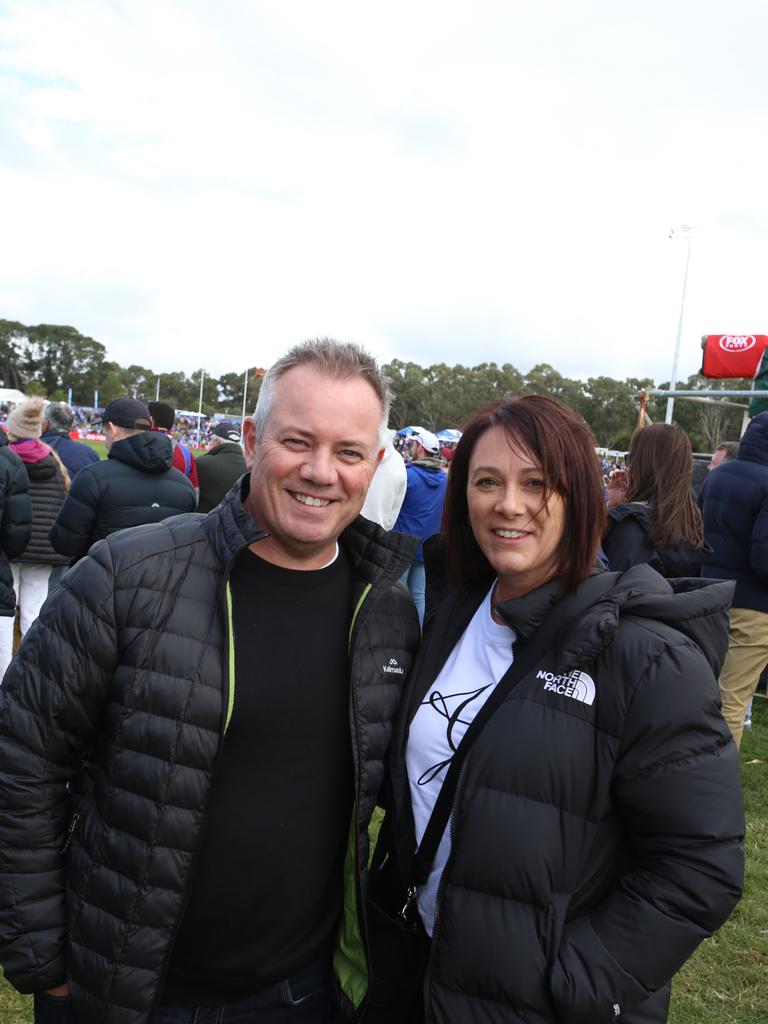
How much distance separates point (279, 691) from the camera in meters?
1.68

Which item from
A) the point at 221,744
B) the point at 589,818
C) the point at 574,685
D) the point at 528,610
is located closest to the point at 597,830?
the point at 589,818

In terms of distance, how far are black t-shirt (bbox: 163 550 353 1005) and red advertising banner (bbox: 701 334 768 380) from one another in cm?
698

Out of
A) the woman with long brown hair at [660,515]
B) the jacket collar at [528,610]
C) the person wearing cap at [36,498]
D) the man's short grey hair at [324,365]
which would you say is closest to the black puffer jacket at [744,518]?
the woman with long brown hair at [660,515]

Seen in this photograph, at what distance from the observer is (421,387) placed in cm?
6794

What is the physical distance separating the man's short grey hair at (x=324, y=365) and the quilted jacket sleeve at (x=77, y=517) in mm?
3208

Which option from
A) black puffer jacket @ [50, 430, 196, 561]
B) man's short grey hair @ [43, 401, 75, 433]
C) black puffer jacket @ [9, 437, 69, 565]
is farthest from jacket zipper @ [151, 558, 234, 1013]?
→ man's short grey hair @ [43, 401, 75, 433]

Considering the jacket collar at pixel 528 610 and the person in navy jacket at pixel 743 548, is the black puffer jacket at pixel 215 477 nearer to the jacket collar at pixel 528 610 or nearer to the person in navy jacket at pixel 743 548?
the person in navy jacket at pixel 743 548

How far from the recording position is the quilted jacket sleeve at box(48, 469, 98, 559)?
4656 millimetres

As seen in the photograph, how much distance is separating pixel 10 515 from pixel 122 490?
734 mm

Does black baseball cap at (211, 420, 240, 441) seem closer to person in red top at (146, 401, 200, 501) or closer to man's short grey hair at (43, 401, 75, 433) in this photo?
person in red top at (146, 401, 200, 501)

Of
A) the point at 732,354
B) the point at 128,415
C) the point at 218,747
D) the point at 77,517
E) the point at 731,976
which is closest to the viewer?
the point at 218,747

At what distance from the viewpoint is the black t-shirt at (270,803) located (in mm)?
1647

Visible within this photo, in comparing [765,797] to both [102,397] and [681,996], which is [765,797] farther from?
[102,397]

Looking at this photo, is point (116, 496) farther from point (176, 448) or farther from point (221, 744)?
point (221, 744)
